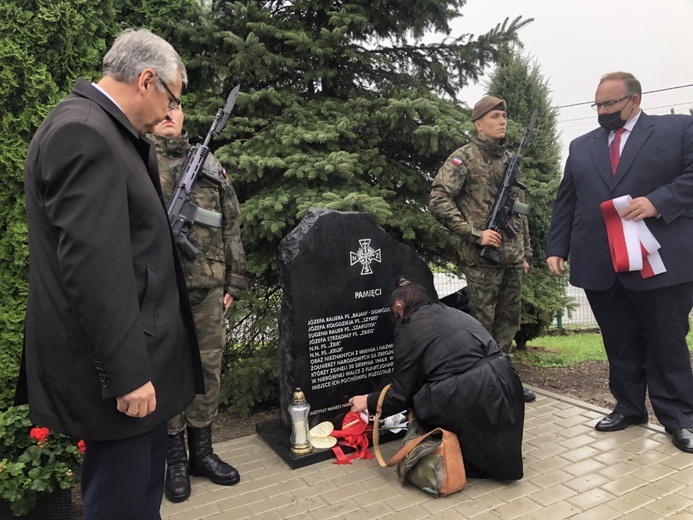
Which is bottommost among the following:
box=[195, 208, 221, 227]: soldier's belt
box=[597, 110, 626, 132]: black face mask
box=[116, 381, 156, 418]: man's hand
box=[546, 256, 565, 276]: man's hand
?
box=[116, 381, 156, 418]: man's hand

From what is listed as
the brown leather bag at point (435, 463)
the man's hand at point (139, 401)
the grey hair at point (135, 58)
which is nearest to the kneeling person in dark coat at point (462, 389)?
the brown leather bag at point (435, 463)

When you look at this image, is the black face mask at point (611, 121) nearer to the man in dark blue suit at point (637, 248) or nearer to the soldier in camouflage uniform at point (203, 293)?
the man in dark blue suit at point (637, 248)

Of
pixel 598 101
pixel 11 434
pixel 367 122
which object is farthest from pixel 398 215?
pixel 11 434

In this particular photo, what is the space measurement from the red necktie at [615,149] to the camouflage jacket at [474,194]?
804 millimetres

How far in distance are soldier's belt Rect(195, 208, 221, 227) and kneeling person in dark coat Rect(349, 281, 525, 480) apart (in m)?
1.32

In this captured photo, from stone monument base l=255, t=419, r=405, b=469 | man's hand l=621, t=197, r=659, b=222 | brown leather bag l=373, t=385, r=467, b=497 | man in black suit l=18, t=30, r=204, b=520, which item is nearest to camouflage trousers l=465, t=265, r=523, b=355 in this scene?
man's hand l=621, t=197, r=659, b=222

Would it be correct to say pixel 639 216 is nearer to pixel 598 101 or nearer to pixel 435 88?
pixel 598 101

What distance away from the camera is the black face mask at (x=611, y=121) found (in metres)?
3.79

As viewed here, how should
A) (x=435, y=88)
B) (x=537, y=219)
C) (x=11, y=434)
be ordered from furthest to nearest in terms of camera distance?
1. (x=537, y=219)
2. (x=435, y=88)
3. (x=11, y=434)

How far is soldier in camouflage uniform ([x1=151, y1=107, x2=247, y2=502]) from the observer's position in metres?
3.34

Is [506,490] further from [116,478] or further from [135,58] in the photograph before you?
[135,58]

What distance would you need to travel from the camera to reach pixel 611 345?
4047mm

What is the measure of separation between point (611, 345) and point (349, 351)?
1.96m

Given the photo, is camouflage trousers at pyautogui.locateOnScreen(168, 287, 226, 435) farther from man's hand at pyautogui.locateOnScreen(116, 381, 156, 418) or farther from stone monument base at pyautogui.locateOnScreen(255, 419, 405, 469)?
man's hand at pyautogui.locateOnScreen(116, 381, 156, 418)
